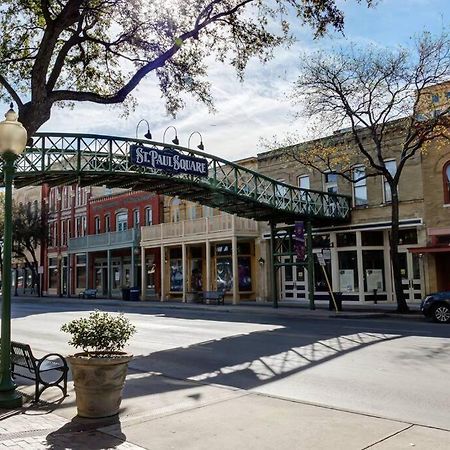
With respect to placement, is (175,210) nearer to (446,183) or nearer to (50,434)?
(446,183)

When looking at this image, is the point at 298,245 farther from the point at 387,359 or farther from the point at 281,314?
the point at 387,359

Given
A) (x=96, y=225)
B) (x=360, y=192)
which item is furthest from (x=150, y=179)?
(x=96, y=225)

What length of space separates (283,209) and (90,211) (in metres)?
28.0

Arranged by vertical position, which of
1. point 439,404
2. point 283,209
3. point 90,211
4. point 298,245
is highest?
point 90,211

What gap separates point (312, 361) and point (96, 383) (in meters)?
5.43

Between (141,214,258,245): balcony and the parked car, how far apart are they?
15.2 meters

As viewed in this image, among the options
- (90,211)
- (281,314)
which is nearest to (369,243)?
(281,314)

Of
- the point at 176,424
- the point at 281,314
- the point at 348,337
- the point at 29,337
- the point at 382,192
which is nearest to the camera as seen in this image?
the point at 176,424

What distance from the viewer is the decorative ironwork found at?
17766mm

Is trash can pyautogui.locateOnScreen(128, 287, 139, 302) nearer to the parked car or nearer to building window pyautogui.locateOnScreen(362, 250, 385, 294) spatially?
building window pyautogui.locateOnScreen(362, 250, 385, 294)

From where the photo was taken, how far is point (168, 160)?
19.7 m

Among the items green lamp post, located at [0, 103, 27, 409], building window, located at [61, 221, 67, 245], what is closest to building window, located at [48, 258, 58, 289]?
building window, located at [61, 221, 67, 245]

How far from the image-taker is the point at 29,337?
16969mm

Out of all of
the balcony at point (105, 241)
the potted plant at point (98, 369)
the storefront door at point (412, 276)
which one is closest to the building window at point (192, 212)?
the balcony at point (105, 241)
